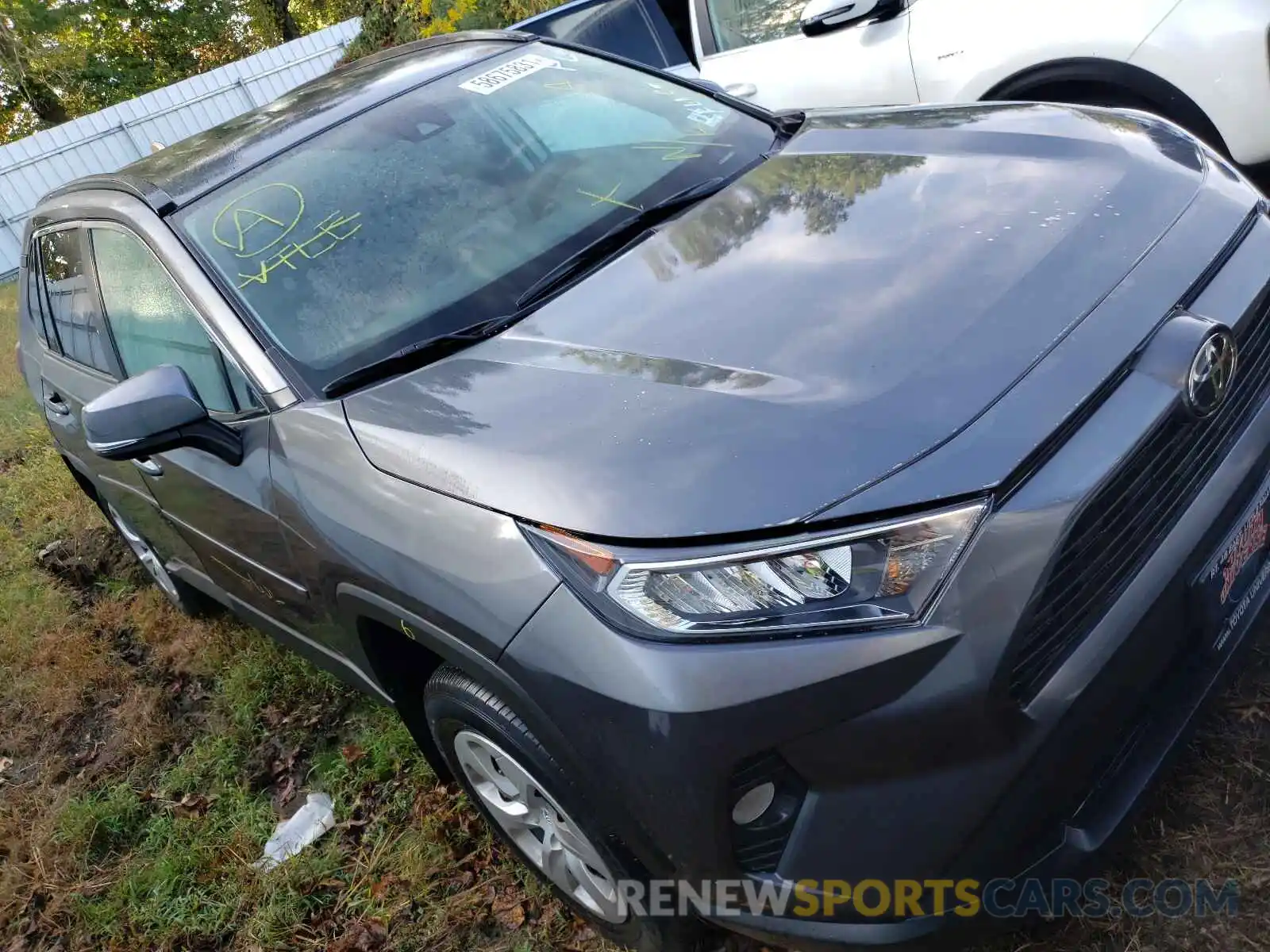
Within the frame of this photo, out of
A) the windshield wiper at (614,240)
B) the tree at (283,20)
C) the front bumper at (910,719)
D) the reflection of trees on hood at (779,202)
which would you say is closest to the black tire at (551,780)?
the front bumper at (910,719)

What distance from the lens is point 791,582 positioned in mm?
1529

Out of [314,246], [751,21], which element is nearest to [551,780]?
[314,246]

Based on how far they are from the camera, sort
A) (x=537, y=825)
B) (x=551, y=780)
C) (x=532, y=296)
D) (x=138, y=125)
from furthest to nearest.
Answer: (x=138, y=125)
(x=532, y=296)
(x=537, y=825)
(x=551, y=780)

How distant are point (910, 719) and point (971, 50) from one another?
10.8ft

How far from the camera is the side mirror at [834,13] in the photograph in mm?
4066

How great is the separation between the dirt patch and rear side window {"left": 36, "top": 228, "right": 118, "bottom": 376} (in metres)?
1.61

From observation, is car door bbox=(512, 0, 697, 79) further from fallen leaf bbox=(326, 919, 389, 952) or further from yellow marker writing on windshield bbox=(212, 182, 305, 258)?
fallen leaf bbox=(326, 919, 389, 952)

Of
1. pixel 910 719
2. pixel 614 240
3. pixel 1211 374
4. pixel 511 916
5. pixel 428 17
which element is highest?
pixel 428 17

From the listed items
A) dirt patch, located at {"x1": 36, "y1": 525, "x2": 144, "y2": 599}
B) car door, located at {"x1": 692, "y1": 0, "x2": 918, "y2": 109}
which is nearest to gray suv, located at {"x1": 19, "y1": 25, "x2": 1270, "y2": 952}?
car door, located at {"x1": 692, "y1": 0, "x2": 918, "y2": 109}

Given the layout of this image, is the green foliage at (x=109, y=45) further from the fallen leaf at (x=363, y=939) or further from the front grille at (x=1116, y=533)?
the front grille at (x=1116, y=533)

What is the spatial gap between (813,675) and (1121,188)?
4.34 ft

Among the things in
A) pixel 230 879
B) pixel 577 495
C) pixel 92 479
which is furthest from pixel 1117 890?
pixel 92 479

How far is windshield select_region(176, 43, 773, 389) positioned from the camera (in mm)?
2389

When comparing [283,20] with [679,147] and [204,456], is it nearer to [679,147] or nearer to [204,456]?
[679,147]
